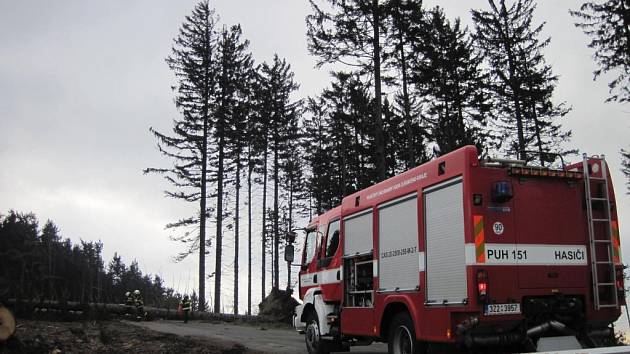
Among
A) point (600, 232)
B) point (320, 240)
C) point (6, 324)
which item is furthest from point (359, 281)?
point (6, 324)

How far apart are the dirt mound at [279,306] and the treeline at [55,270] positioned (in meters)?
7.52

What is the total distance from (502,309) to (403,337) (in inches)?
77.6

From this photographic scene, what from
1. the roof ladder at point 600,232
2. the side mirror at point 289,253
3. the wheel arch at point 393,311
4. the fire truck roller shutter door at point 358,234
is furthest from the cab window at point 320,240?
the roof ladder at point 600,232

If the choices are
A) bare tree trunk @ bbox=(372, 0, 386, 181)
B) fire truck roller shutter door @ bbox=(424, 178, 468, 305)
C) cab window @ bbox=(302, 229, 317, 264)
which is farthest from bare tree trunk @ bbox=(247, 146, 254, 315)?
fire truck roller shutter door @ bbox=(424, 178, 468, 305)

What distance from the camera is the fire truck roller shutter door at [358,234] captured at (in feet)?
33.4

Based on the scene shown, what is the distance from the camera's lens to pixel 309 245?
42.9ft

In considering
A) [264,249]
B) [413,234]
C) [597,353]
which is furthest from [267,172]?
[597,353]

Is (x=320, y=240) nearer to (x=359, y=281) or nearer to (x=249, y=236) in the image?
(x=359, y=281)

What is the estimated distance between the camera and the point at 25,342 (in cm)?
895

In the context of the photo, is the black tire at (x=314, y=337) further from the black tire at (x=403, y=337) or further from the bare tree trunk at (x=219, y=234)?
the bare tree trunk at (x=219, y=234)

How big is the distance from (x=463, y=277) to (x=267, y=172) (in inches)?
1233

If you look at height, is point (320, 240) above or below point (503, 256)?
above

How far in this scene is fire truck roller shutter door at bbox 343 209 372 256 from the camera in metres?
10.2

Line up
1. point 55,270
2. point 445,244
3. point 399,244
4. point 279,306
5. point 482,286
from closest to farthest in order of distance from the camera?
point 482,286
point 445,244
point 399,244
point 279,306
point 55,270
